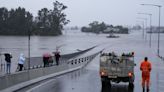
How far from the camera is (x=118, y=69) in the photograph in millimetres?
25312

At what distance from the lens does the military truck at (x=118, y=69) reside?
25.2 m

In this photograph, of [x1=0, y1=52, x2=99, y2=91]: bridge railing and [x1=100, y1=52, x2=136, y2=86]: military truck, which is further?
[x1=100, y1=52, x2=136, y2=86]: military truck

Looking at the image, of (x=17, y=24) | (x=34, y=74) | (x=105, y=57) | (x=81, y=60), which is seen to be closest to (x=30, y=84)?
(x=34, y=74)

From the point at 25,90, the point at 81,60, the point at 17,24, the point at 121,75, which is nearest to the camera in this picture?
the point at 25,90

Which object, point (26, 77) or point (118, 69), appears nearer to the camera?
point (118, 69)

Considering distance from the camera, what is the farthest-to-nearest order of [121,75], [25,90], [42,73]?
[42,73] < [121,75] < [25,90]

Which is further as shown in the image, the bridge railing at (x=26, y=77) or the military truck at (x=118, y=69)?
the military truck at (x=118, y=69)

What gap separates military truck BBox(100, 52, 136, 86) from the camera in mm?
25203

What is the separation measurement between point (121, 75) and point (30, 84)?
5.03 meters

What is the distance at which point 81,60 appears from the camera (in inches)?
2222

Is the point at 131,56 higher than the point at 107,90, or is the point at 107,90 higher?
the point at 131,56

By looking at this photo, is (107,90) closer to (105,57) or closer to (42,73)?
(105,57)

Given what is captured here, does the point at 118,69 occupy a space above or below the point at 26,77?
above

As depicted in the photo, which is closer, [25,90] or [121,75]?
[25,90]
